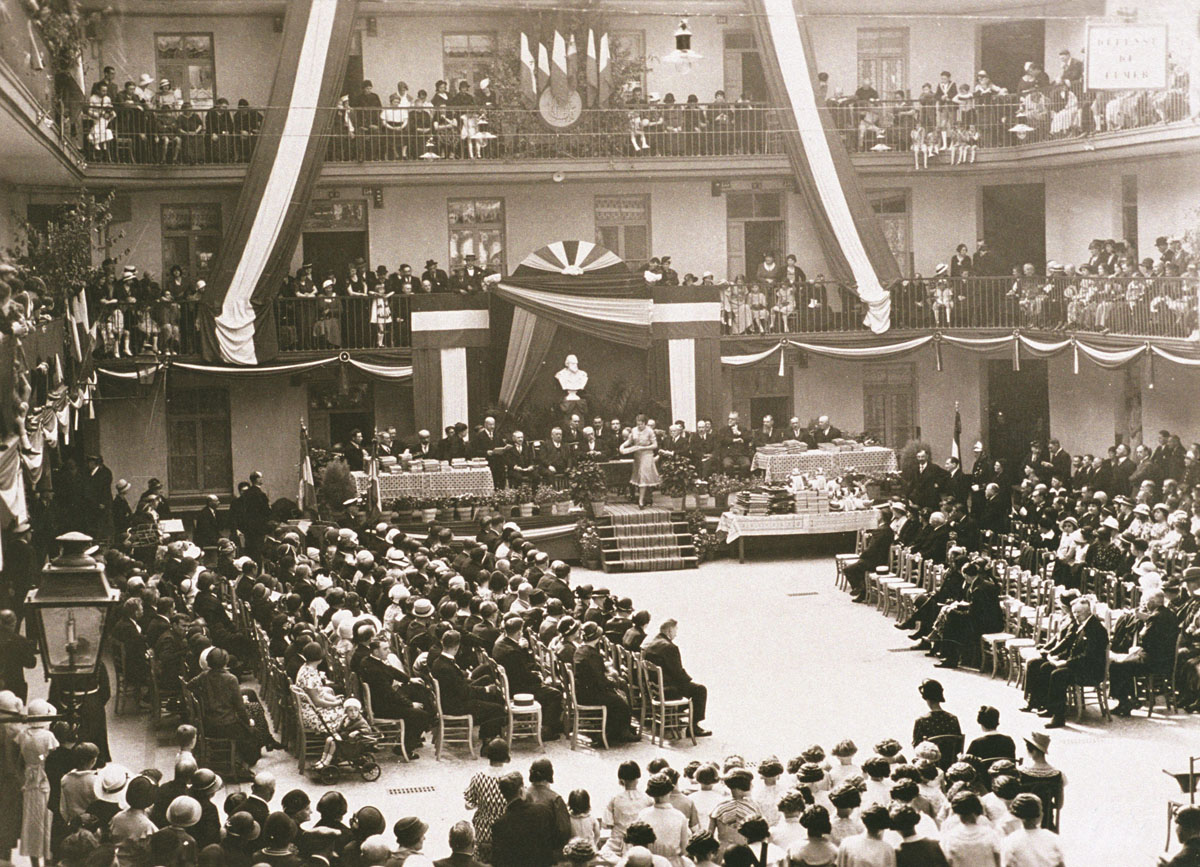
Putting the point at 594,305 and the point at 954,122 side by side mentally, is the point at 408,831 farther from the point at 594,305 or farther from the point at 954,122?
the point at 954,122

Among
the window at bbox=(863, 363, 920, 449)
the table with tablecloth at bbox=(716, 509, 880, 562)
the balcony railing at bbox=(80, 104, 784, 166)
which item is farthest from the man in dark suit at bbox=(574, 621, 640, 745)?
the window at bbox=(863, 363, 920, 449)

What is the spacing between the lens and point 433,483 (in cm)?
2453

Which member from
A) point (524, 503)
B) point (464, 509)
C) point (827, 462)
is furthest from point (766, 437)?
point (464, 509)

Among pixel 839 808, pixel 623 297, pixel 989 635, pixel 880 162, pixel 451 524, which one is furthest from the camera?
pixel 880 162

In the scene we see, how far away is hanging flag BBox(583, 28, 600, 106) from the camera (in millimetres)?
28328

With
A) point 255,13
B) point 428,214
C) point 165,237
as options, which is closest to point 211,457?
point 165,237

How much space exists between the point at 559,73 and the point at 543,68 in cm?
33

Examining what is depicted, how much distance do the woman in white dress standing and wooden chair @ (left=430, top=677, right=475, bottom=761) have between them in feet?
35.7

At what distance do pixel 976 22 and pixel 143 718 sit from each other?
917 inches

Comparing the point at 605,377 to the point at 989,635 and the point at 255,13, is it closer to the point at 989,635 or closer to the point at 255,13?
the point at 255,13

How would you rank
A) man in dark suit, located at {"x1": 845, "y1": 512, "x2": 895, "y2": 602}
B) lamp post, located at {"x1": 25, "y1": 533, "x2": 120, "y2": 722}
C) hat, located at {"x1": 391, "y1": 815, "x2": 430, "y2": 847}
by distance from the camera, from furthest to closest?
man in dark suit, located at {"x1": 845, "y1": 512, "x2": 895, "y2": 602} → hat, located at {"x1": 391, "y1": 815, "x2": 430, "y2": 847} → lamp post, located at {"x1": 25, "y1": 533, "x2": 120, "y2": 722}

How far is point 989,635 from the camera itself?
17625 mm

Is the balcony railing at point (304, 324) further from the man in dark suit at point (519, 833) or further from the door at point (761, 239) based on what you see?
the man in dark suit at point (519, 833)

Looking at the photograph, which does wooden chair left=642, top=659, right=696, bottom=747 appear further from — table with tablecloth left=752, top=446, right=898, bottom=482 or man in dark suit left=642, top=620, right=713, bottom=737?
table with tablecloth left=752, top=446, right=898, bottom=482
